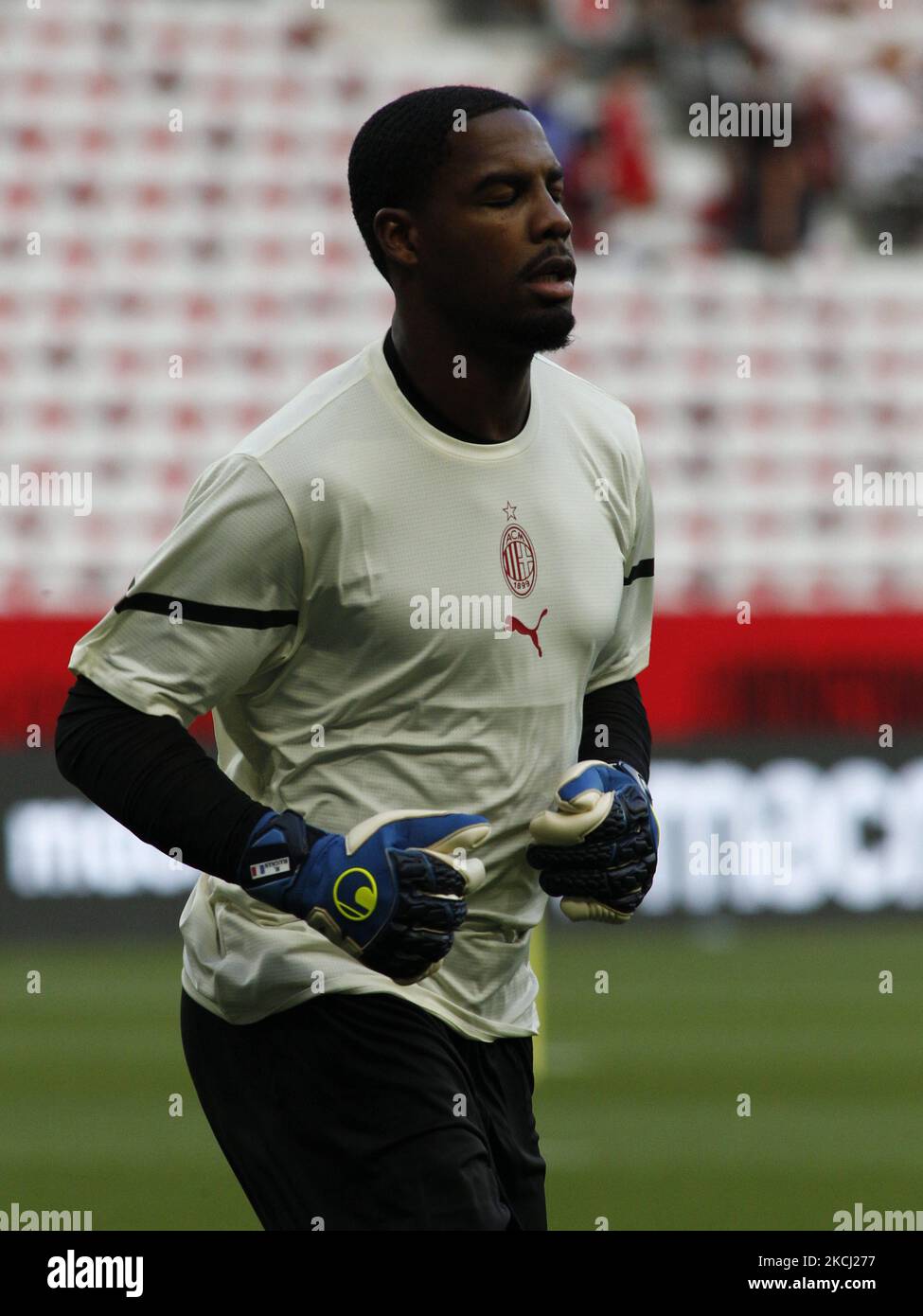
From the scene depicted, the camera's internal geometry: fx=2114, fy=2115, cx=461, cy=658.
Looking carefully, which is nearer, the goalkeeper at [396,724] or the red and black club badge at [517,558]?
the goalkeeper at [396,724]

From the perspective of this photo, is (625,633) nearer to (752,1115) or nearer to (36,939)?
(752,1115)

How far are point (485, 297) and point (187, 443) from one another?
960cm

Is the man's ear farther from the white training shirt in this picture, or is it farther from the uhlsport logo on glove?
the uhlsport logo on glove

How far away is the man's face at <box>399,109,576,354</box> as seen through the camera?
3008 millimetres

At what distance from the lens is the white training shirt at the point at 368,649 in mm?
2914

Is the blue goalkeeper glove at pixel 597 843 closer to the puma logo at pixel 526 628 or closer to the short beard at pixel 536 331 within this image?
the puma logo at pixel 526 628

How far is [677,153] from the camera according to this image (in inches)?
542

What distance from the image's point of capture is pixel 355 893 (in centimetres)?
275

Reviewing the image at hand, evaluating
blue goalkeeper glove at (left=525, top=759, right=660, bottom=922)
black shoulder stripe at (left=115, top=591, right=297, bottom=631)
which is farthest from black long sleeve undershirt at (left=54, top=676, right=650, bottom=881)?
blue goalkeeper glove at (left=525, top=759, right=660, bottom=922)

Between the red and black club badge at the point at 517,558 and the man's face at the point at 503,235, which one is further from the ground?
the man's face at the point at 503,235

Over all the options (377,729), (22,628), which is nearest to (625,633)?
(377,729)

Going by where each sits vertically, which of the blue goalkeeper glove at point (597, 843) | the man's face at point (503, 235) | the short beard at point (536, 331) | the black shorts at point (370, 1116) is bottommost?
→ the black shorts at point (370, 1116)

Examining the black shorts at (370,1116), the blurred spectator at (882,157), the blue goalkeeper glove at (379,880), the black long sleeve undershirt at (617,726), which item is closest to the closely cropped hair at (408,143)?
the black long sleeve undershirt at (617,726)

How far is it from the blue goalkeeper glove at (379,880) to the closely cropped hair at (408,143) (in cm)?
90
